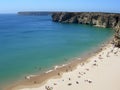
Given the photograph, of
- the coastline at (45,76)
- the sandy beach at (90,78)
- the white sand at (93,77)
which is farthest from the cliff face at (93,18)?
the white sand at (93,77)

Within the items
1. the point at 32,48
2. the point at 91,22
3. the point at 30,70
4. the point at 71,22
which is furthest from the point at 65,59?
the point at 71,22

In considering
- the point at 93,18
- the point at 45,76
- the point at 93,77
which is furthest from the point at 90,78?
the point at 93,18

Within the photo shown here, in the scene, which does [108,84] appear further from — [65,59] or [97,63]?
[65,59]

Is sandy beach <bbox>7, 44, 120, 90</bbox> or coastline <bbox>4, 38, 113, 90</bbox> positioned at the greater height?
sandy beach <bbox>7, 44, 120, 90</bbox>

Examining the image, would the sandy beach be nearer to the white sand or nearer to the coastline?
the white sand

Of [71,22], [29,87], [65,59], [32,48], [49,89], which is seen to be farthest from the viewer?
[71,22]

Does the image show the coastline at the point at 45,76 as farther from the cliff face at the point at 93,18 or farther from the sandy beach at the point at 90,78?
the cliff face at the point at 93,18

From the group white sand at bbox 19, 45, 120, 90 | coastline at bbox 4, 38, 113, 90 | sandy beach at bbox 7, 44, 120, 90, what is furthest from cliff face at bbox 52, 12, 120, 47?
white sand at bbox 19, 45, 120, 90
